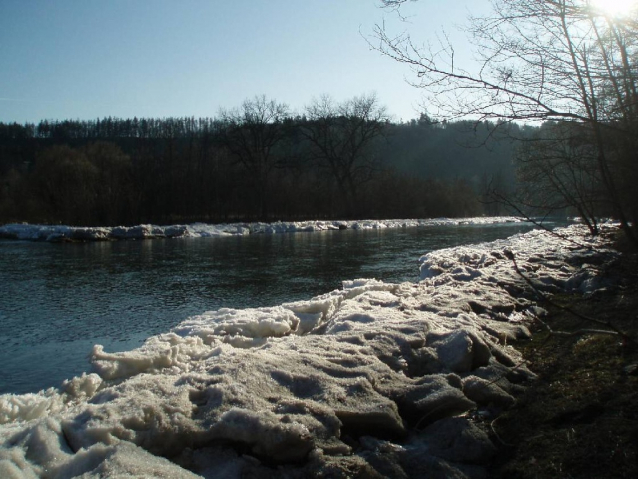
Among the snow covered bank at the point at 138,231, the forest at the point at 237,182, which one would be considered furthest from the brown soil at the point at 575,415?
the forest at the point at 237,182

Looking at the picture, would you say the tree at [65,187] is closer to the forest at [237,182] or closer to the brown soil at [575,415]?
the forest at [237,182]

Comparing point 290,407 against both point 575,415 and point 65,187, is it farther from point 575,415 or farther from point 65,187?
point 65,187

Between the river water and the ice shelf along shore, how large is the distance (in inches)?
44.9

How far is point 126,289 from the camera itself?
10.0 metres

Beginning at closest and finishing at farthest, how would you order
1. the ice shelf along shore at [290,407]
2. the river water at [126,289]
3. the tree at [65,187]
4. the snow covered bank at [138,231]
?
the ice shelf along shore at [290,407] → the river water at [126,289] → the snow covered bank at [138,231] → the tree at [65,187]

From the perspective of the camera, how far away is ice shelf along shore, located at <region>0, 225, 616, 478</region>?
2.60 metres

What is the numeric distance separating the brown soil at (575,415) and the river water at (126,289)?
158 inches

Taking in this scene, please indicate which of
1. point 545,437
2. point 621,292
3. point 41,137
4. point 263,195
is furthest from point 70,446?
point 41,137

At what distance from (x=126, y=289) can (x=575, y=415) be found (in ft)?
29.0

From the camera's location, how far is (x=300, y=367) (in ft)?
11.8

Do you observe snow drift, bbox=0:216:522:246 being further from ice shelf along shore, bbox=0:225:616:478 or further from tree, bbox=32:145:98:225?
ice shelf along shore, bbox=0:225:616:478

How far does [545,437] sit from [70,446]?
8.82 ft

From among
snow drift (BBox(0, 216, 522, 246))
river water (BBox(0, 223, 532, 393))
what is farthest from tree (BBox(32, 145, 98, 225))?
river water (BBox(0, 223, 532, 393))

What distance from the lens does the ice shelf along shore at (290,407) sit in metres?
2.60
